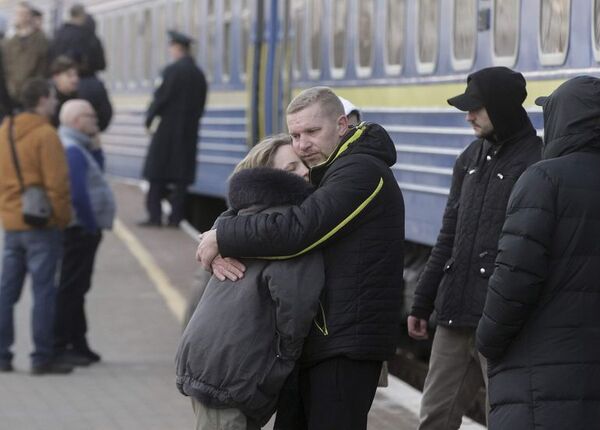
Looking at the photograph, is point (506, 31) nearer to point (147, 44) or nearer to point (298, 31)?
point (298, 31)

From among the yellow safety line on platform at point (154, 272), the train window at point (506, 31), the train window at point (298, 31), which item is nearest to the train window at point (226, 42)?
the yellow safety line on platform at point (154, 272)

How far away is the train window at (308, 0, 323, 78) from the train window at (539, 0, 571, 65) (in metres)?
5.46

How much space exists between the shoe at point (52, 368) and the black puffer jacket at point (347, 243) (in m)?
5.31

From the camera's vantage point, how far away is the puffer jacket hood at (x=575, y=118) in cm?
545

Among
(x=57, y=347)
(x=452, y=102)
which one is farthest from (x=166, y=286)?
(x=452, y=102)

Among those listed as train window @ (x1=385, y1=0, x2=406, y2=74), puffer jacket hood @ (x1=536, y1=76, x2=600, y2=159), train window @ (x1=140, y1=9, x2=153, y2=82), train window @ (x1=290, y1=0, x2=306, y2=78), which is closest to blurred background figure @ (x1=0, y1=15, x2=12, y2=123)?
train window @ (x1=290, y1=0, x2=306, y2=78)

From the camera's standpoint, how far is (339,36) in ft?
48.2

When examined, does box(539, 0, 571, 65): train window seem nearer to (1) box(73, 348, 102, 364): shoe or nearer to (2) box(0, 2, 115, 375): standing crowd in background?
(2) box(0, 2, 115, 375): standing crowd in background

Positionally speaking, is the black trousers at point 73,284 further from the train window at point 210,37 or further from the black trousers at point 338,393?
the train window at point 210,37

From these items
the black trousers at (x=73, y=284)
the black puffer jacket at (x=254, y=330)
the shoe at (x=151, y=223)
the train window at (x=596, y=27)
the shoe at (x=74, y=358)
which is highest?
the train window at (x=596, y=27)

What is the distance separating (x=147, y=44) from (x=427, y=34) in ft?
44.5

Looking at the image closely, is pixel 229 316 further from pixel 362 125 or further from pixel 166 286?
pixel 166 286

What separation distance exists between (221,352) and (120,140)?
20.9 metres

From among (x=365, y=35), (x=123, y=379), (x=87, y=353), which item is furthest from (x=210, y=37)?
(x=123, y=379)
